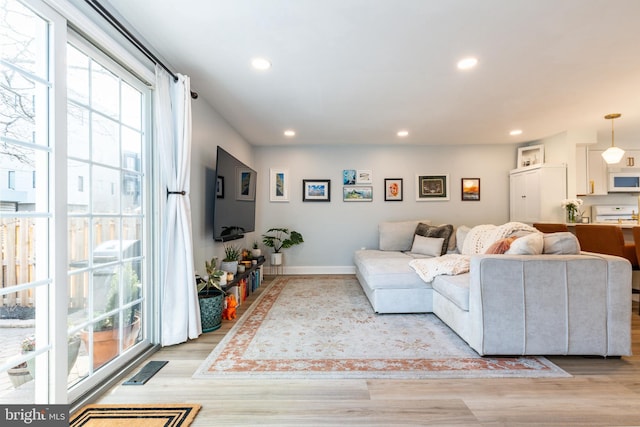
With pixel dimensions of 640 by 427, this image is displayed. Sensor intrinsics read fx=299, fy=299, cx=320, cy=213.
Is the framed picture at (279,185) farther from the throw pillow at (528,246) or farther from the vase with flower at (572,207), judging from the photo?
the vase with flower at (572,207)

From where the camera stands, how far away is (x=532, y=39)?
2.15m

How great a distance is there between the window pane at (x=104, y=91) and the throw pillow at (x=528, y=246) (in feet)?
10.5

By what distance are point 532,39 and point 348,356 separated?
8.77 feet

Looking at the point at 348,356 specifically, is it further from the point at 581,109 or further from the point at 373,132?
the point at 581,109

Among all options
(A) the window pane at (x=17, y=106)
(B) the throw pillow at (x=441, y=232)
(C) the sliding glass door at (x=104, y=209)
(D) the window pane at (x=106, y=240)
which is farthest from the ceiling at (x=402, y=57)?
(B) the throw pillow at (x=441, y=232)

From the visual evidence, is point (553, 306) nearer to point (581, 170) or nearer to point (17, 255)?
point (17, 255)

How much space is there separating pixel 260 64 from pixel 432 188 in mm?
3961

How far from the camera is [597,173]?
492 centimetres

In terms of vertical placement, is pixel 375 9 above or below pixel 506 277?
above

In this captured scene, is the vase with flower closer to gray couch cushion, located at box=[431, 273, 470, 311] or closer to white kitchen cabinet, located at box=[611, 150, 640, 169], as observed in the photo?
white kitchen cabinet, located at box=[611, 150, 640, 169]

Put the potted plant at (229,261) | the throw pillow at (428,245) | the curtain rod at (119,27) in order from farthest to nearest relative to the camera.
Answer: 1. the throw pillow at (428,245)
2. the potted plant at (229,261)
3. the curtain rod at (119,27)

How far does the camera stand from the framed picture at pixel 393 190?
544 centimetres

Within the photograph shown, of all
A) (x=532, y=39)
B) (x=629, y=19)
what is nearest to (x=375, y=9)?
(x=532, y=39)

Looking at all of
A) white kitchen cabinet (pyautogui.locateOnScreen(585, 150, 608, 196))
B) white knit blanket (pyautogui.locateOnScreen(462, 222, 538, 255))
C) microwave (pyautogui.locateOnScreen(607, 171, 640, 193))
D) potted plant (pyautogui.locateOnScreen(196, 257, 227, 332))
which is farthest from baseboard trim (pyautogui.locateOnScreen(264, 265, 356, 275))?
microwave (pyautogui.locateOnScreen(607, 171, 640, 193))
